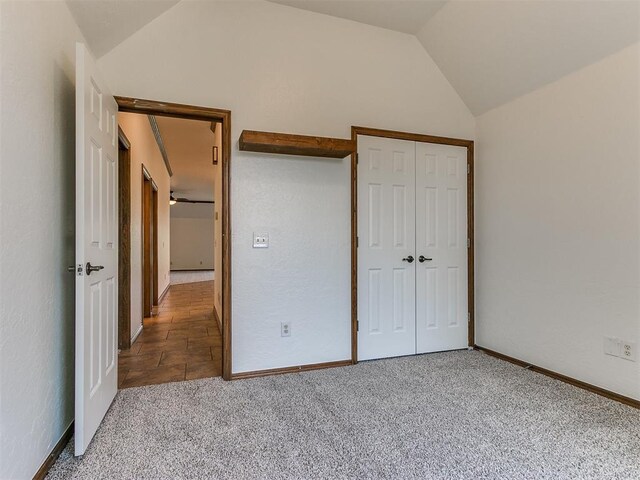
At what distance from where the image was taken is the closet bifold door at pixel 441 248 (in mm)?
3133

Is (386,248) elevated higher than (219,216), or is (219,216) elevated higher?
(219,216)

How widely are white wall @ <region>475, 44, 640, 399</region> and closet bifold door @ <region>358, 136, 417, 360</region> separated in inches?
29.6

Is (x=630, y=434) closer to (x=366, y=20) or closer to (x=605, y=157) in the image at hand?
(x=605, y=157)

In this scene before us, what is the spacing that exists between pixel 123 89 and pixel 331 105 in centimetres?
150

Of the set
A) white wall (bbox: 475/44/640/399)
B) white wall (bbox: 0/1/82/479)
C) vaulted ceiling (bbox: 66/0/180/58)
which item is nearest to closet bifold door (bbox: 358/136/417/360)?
white wall (bbox: 475/44/640/399)

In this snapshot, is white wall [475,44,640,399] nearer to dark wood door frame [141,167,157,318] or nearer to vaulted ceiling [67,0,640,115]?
vaulted ceiling [67,0,640,115]

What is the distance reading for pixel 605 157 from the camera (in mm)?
2305

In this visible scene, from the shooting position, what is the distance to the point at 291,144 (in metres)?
2.45

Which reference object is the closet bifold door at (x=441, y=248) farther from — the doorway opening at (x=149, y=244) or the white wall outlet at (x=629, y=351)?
the doorway opening at (x=149, y=244)

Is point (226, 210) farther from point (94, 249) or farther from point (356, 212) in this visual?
point (356, 212)

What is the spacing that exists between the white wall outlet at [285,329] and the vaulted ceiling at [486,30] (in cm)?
224

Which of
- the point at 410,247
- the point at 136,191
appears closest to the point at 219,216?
the point at 136,191

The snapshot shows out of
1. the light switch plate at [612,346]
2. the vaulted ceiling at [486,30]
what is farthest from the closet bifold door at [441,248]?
the light switch plate at [612,346]

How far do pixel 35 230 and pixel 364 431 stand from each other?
5.93 feet
